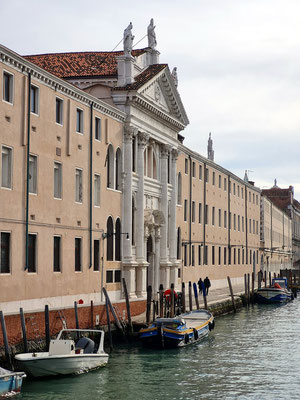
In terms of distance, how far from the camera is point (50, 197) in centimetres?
2752

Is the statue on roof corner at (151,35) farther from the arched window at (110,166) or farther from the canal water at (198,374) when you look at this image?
the canal water at (198,374)

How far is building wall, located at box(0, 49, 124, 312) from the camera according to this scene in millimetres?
24984

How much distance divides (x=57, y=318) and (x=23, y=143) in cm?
595

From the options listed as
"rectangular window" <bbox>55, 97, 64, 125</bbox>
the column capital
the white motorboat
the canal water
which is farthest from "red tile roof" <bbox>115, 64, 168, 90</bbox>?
the white motorboat

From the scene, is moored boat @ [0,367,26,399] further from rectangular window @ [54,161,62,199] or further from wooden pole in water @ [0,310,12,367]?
rectangular window @ [54,161,62,199]

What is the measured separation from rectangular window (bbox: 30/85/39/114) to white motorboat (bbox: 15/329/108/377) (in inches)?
319

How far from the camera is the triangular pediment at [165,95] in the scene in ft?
122

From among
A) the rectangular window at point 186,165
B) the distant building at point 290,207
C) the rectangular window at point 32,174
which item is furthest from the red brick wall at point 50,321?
the distant building at point 290,207

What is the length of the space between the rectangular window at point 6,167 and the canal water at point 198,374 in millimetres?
6265

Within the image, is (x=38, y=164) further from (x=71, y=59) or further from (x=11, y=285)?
(x=71, y=59)

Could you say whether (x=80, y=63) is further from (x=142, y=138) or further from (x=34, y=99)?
(x=34, y=99)

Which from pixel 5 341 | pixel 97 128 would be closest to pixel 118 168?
pixel 97 128

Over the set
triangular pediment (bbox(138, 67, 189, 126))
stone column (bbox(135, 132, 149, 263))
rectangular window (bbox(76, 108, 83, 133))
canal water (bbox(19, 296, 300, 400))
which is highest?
triangular pediment (bbox(138, 67, 189, 126))

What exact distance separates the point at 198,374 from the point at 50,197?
907 cm
